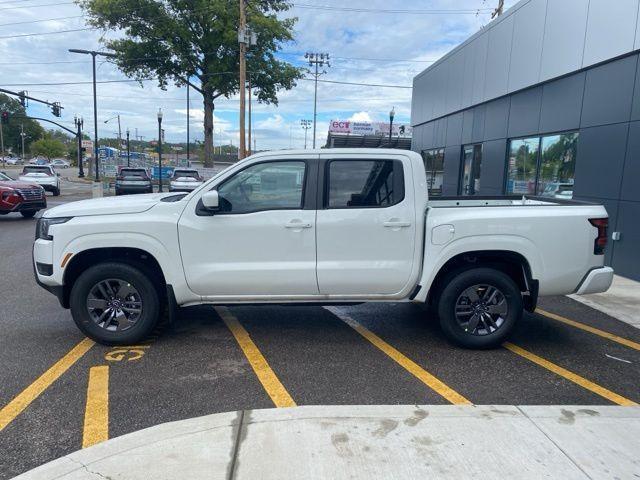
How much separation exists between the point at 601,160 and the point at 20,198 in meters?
15.2

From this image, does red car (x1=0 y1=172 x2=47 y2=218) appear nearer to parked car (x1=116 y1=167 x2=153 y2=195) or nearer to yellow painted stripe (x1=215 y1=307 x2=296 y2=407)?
parked car (x1=116 y1=167 x2=153 y2=195)

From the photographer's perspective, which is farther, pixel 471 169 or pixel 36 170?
pixel 36 170

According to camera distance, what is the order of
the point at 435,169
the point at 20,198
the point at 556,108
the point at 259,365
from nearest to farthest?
the point at 259,365
the point at 556,108
the point at 20,198
the point at 435,169

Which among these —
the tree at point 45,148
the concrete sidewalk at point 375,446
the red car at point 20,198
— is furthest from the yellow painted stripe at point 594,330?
the tree at point 45,148

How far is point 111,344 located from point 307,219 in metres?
2.32

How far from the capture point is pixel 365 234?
4754 mm

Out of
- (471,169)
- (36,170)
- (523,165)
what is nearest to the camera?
(523,165)

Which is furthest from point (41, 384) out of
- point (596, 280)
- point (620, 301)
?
point (620, 301)

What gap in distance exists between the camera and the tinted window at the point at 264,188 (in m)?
4.80

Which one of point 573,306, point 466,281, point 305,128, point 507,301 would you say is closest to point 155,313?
point 466,281

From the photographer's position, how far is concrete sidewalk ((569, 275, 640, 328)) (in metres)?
6.43

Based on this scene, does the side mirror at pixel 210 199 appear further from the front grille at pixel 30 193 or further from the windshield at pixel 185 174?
the windshield at pixel 185 174

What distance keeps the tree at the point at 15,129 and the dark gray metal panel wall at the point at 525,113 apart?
13499 cm

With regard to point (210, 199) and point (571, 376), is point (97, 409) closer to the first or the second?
point (210, 199)
